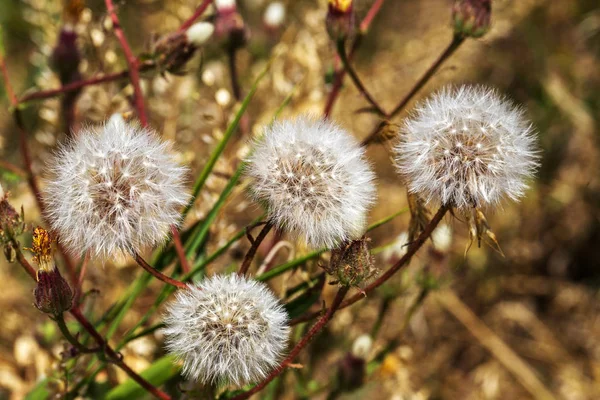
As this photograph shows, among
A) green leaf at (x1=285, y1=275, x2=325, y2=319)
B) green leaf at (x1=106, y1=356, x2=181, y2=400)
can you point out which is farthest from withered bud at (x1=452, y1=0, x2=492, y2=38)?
green leaf at (x1=106, y1=356, x2=181, y2=400)

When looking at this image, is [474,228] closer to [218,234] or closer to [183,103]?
[218,234]

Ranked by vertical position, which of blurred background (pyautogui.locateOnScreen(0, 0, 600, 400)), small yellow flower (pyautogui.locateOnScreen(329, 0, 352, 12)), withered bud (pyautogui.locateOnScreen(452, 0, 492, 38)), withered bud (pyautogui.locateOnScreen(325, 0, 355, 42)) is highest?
small yellow flower (pyautogui.locateOnScreen(329, 0, 352, 12))

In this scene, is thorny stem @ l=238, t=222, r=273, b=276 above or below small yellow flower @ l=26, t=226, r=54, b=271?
below

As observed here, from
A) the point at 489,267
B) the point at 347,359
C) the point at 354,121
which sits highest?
the point at 354,121

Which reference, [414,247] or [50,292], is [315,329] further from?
[50,292]

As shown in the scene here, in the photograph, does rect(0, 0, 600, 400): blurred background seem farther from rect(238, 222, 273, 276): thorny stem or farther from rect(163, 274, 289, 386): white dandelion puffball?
rect(163, 274, 289, 386): white dandelion puffball

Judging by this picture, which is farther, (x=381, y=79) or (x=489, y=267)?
(x=381, y=79)

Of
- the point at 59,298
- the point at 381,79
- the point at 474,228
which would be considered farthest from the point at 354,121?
the point at 59,298

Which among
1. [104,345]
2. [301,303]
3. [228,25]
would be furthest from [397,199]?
[104,345]
